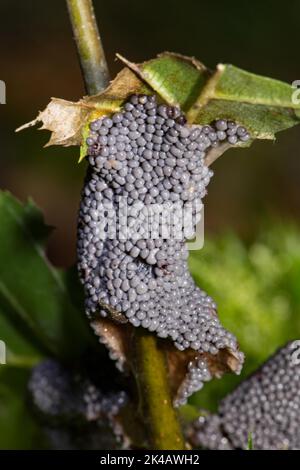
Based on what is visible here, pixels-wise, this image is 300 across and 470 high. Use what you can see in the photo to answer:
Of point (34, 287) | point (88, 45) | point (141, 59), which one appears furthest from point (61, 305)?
point (141, 59)

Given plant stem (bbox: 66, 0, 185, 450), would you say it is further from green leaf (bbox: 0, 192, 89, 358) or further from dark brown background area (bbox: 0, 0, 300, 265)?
dark brown background area (bbox: 0, 0, 300, 265)

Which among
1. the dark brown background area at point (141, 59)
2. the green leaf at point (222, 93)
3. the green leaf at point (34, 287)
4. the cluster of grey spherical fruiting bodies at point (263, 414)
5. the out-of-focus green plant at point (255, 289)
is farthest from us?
the dark brown background area at point (141, 59)

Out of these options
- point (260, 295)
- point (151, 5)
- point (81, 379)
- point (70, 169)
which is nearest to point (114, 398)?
point (81, 379)

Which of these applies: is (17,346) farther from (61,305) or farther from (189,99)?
(189,99)

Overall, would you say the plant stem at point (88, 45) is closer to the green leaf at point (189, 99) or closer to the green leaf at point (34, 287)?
the green leaf at point (189, 99)

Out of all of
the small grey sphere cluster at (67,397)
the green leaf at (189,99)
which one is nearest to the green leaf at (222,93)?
the green leaf at (189,99)

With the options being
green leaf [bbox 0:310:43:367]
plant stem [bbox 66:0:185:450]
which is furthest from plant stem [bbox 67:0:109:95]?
green leaf [bbox 0:310:43:367]
